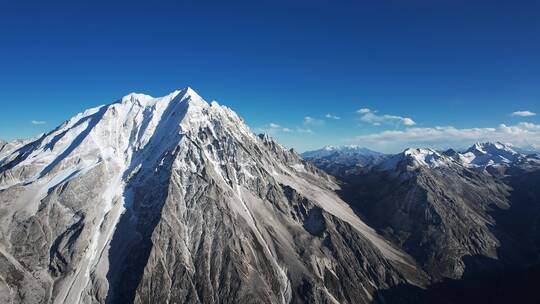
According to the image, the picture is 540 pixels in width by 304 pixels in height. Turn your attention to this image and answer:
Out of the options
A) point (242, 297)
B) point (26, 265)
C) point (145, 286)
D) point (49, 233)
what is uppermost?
point (49, 233)

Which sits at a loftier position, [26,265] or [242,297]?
[26,265]

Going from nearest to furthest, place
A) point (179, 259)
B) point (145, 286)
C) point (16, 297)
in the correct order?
point (16, 297) < point (145, 286) < point (179, 259)

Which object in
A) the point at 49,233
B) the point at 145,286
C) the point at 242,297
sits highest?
the point at 49,233

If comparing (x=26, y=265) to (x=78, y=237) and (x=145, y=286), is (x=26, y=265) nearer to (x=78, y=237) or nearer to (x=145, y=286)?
(x=78, y=237)

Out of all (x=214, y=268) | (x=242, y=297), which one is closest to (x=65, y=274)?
(x=214, y=268)

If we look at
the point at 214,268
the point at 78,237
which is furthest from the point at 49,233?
the point at 214,268

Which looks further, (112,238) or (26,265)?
(112,238)

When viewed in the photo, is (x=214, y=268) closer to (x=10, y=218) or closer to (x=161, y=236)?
(x=161, y=236)

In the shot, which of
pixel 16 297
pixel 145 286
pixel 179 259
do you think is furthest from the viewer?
pixel 179 259

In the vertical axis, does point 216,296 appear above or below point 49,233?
below
